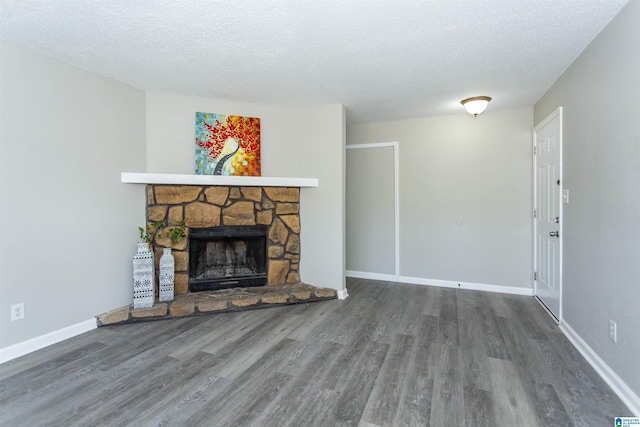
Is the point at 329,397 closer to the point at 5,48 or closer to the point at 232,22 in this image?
the point at 232,22

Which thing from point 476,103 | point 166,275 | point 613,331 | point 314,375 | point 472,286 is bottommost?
point 314,375

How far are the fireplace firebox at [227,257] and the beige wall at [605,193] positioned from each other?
3.09 meters

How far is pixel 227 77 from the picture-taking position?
3.02m

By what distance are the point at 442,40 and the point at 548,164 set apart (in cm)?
196

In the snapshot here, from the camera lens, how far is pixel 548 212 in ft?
10.9

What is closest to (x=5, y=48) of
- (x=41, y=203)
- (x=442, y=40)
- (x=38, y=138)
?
(x=38, y=138)

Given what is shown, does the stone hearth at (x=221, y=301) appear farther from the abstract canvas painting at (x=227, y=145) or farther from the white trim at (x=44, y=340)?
the abstract canvas painting at (x=227, y=145)

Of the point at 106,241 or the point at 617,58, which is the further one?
the point at 106,241

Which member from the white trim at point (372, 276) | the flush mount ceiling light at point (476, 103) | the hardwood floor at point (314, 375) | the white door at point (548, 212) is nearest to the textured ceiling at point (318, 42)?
the flush mount ceiling light at point (476, 103)

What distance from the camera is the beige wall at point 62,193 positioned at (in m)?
2.38

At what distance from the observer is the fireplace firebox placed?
372 centimetres

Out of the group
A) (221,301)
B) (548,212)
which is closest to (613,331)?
(548,212)

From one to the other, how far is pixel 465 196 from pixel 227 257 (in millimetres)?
3175

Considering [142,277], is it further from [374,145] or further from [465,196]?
[465,196]
